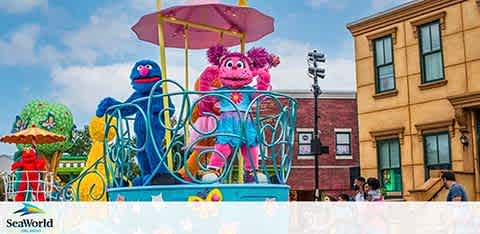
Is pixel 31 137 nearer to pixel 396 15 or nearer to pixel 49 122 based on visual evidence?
pixel 49 122

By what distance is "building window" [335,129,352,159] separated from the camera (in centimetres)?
2980

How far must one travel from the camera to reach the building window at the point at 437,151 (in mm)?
Result: 15176

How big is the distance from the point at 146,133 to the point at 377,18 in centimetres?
1117

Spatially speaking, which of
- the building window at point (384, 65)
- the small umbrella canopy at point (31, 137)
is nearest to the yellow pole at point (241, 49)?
the small umbrella canopy at point (31, 137)

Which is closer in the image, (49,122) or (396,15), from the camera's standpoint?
(396,15)

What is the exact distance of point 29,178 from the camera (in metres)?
13.0

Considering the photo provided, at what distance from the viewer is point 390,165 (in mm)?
16703

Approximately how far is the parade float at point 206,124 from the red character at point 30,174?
4.80 m

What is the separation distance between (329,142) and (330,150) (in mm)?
373

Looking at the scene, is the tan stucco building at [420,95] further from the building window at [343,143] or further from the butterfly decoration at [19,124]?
the building window at [343,143]

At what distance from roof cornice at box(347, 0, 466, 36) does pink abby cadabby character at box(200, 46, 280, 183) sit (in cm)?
906
